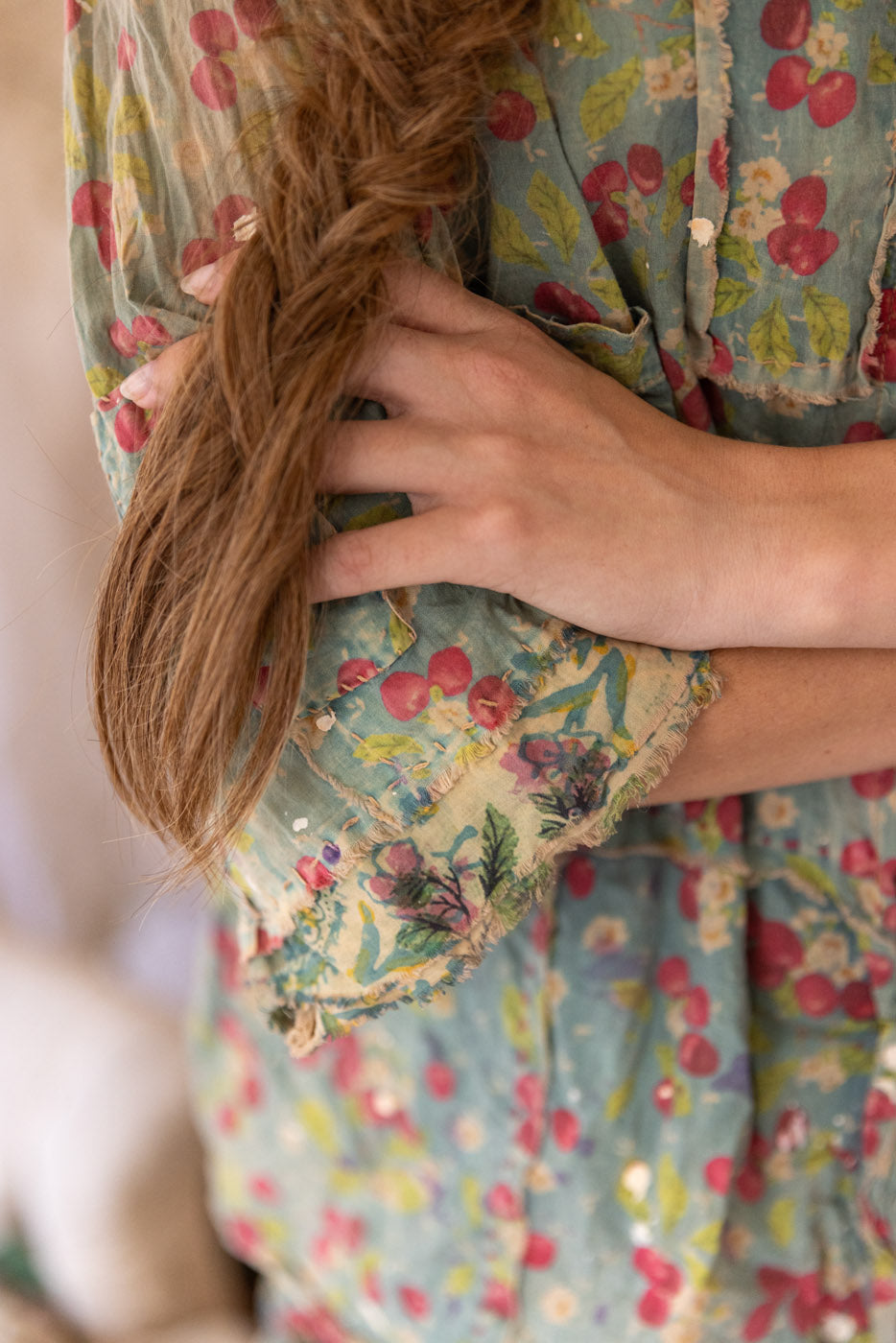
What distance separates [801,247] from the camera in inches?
22.1

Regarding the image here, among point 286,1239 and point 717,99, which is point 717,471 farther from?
point 286,1239

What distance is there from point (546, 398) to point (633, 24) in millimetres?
208

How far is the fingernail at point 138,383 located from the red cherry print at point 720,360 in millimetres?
351


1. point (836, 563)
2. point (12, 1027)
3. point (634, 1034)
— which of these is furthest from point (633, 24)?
point (12, 1027)

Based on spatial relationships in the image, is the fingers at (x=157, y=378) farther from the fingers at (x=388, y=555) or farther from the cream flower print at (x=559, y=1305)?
the cream flower print at (x=559, y=1305)

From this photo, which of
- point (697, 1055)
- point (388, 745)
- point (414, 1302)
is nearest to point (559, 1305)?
point (414, 1302)

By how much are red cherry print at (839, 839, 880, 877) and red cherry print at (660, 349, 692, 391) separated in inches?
15.1

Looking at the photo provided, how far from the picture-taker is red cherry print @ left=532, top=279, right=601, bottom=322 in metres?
0.57

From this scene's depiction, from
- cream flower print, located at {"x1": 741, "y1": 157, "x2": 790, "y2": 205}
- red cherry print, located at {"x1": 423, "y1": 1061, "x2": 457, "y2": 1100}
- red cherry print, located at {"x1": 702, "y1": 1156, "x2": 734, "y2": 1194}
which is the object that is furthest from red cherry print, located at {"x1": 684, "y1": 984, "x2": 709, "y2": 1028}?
cream flower print, located at {"x1": 741, "y1": 157, "x2": 790, "y2": 205}

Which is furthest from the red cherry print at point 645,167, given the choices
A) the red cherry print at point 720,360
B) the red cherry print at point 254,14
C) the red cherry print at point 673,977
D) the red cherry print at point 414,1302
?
the red cherry print at point 414,1302

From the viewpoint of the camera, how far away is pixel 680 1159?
2.48ft

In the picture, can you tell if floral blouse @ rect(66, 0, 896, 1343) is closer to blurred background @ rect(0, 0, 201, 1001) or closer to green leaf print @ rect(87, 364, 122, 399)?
green leaf print @ rect(87, 364, 122, 399)

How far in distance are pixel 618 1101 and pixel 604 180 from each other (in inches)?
26.5

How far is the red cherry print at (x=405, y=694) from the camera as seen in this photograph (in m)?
0.54
